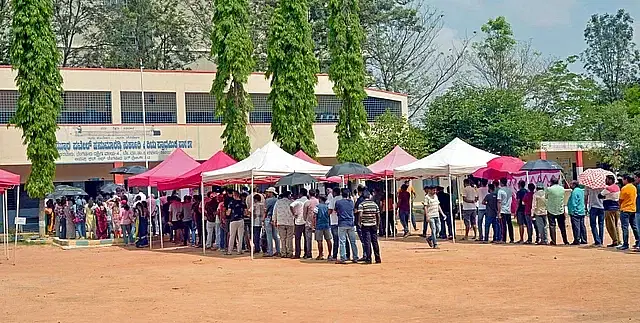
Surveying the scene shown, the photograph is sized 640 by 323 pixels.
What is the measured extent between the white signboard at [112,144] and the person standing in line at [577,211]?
23907 mm

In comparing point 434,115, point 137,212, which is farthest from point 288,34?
point 137,212

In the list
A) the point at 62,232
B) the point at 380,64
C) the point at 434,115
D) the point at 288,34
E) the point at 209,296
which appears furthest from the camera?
the point at 380,64

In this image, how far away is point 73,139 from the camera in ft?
127

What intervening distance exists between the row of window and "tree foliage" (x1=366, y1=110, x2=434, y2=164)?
5.13 m

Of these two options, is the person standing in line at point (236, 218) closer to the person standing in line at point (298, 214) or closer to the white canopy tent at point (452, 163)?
the person standing in line at point (298, 214)

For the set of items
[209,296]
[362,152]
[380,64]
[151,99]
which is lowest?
[209,296]

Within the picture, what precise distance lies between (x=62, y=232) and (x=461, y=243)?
48.8ft

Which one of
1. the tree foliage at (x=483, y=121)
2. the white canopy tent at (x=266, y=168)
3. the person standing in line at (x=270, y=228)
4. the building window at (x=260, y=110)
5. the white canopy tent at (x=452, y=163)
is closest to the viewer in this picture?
the person standing in line at (x=270, y=228)

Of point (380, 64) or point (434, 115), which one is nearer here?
point (434, 115)

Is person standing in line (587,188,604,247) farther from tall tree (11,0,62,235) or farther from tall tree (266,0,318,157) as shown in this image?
tall tree (11,0,62,235)

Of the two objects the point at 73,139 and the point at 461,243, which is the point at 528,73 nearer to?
the point at 73,139

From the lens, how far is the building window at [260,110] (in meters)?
42.4

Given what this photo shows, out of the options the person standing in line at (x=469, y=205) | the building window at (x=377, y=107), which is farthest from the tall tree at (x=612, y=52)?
the person standing in line at (x=469, y=205)

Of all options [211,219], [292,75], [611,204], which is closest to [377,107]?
[292,75]
